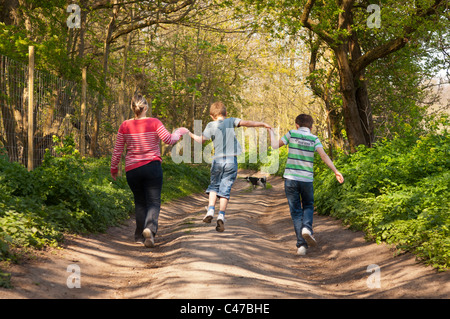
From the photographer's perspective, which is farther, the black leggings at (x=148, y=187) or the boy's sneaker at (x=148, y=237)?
the boy's sneaker at (x=148, y=237)

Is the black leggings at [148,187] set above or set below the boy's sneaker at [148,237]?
above

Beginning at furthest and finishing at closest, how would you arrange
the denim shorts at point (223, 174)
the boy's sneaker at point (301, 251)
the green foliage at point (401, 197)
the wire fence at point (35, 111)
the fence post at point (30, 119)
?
1. the wire fence at point (35, 111)
2. the fence post at point (30, 119)
3. the boy's sneaker at point (301, 251)
4. the denim shorts at point (223, 174)
5. the green foliage at point (401, 197)

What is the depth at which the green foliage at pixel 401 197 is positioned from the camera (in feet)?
23.2

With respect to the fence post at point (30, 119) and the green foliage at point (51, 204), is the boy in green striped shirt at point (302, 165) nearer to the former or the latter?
the green foliage at point (51, 204)

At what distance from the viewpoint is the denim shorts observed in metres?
8.33

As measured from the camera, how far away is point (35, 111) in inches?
432

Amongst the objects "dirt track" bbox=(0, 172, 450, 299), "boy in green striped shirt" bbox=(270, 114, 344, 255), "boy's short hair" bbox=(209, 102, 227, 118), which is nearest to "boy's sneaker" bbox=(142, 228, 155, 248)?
"dirt track" bbox=(0, 172, 450, 299)

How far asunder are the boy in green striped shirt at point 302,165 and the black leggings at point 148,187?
1883 mm

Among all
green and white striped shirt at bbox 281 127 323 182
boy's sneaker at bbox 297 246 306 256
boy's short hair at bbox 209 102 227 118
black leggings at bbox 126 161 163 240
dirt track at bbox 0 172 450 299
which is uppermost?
boy's short hair at bbox 209 102 227 118

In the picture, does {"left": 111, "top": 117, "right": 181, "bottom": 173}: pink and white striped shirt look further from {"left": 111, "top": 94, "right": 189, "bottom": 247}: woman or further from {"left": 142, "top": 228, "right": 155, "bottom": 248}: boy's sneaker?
{"left": 142, "top": 228, "right": 155, "bottom": 248}: boy's sneaker

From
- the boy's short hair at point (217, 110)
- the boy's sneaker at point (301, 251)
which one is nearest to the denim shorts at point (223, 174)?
the boy's short hair at point (217, 110)

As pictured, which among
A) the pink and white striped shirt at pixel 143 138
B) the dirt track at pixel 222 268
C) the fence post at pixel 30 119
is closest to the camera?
the dirt track at pixel 222 268

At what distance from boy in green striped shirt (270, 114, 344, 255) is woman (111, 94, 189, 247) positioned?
1.74 meters

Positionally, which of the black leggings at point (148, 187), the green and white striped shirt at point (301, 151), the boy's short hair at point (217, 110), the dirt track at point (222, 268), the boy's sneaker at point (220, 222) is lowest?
the dirt track at point (222, 268)
